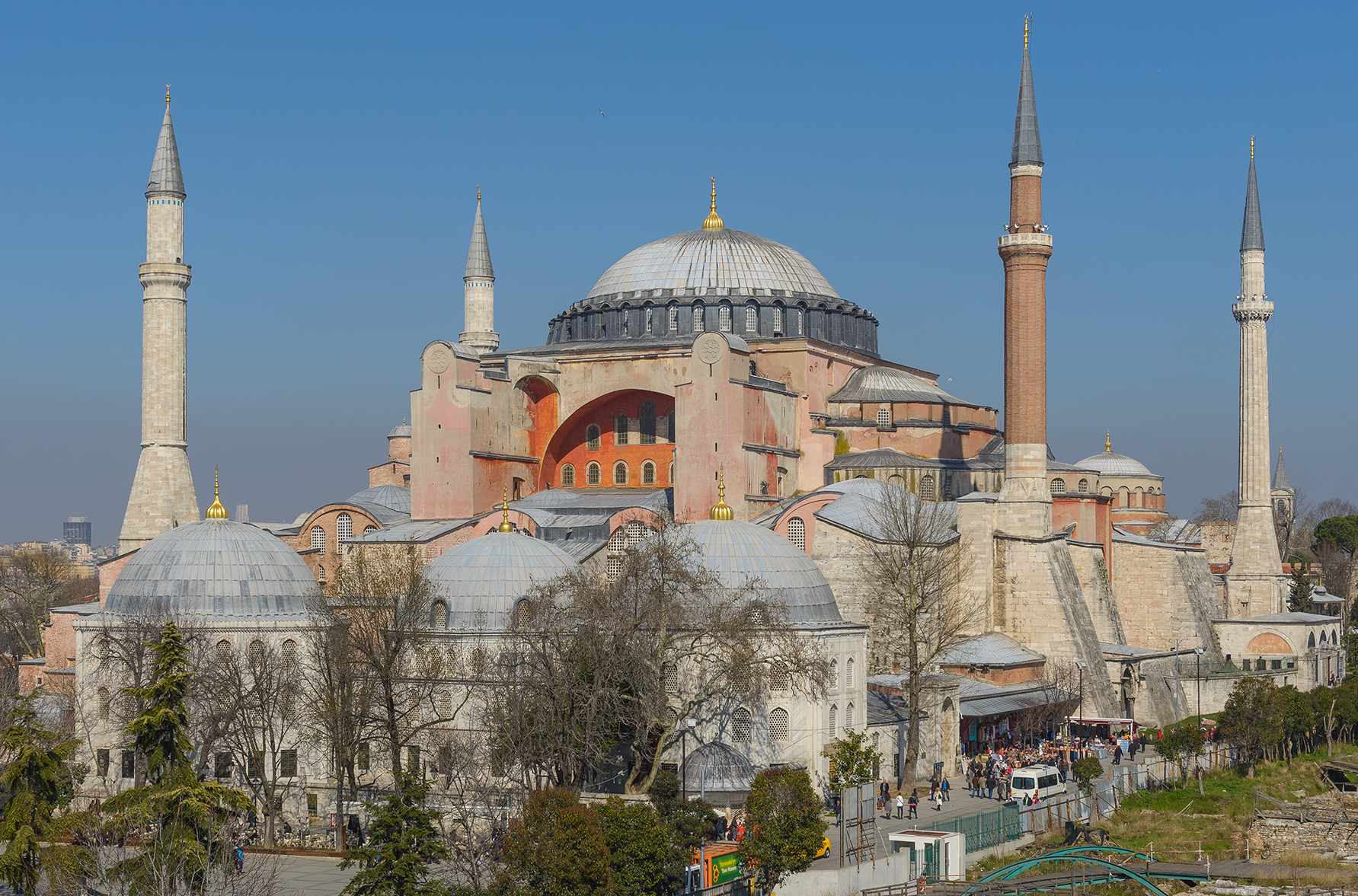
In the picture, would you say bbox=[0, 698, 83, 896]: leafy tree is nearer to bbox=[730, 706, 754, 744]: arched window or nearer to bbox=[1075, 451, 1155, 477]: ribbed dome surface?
bbox=[730, 706, 754, 744]: arched window

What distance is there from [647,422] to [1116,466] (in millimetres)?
21311

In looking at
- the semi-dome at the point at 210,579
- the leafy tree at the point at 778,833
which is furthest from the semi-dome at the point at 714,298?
the leafy tree at the point at 778,833

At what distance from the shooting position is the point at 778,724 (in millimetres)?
25922

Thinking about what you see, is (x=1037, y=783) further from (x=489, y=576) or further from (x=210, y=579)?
(x=210, y=579)

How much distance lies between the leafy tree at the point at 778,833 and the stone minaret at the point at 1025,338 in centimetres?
1619

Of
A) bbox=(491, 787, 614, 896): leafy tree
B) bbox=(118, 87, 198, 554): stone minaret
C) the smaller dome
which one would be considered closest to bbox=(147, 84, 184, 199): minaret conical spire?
bbox=(118, 87, 198, 554): stone minaret

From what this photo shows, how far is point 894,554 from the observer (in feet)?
105

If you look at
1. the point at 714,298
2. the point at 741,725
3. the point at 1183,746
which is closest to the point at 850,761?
the point at 741,725

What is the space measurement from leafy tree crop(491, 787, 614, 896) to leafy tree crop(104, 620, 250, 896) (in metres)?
2.97

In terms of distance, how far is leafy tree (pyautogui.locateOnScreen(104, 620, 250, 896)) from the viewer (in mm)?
17453

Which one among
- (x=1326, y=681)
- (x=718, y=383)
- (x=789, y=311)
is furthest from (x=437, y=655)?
(x=1326, y=681)

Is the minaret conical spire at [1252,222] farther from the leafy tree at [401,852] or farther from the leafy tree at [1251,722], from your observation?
the leafy tree at [401,852]

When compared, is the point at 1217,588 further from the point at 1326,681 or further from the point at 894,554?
the point at 894,554

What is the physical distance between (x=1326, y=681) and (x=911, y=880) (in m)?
26.5
